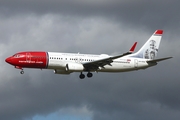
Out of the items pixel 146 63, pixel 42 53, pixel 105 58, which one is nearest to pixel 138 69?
pixel 146 63

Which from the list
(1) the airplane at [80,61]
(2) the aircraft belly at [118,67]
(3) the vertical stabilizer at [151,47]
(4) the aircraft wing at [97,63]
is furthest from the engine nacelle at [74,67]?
(3) the vertical stabilizer at [151,47]

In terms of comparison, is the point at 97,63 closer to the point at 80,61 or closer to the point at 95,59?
the point at 95,59

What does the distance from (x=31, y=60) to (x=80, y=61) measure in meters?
9.64

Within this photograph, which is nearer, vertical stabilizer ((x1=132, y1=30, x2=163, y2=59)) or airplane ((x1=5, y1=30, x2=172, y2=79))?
airplane ((x1=5, y1=30, x2=172, y2=79))

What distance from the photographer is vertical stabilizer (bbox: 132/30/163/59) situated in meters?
121

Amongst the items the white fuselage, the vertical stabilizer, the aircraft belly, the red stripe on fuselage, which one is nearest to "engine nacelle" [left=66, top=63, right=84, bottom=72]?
the white fuselage

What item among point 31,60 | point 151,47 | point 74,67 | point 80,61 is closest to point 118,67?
point 80,61

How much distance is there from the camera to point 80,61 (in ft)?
368

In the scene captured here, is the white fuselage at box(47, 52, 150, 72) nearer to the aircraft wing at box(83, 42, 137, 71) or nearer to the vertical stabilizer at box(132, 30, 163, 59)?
the aircraft wing at box(83, 42, 137, 71)

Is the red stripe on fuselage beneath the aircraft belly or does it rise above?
above

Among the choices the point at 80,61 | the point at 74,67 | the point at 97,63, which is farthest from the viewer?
the point at 80,61

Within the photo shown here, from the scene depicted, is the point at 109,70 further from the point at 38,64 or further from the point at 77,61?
the point at 38,64

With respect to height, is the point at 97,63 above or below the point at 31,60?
below

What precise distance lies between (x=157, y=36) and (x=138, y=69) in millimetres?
11625
